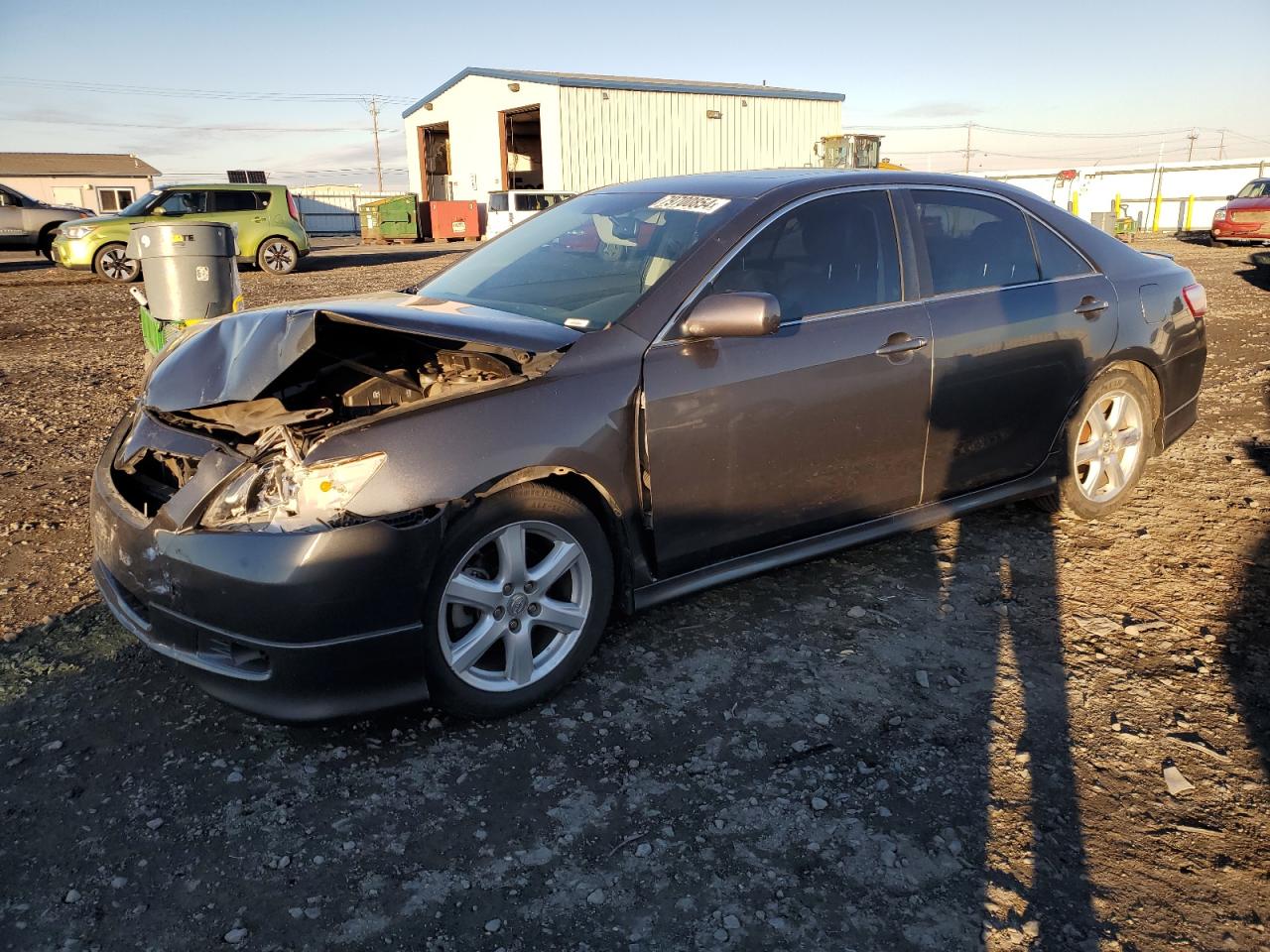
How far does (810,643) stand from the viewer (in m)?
3.37

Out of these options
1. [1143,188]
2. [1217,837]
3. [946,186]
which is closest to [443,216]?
[1143,188]

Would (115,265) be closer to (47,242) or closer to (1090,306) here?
(47,242)

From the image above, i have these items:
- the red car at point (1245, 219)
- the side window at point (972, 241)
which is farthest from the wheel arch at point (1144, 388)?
the red car at point (1245, 219)

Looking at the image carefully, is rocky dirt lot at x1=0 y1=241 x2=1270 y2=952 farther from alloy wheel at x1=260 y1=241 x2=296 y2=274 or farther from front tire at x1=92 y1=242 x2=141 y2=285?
alloy wheel at x1=260 y1=241 x2=296 y2=274

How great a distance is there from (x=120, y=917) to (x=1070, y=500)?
4028 mm

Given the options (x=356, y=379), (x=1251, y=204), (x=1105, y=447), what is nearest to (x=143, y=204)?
(x=356, y=379)

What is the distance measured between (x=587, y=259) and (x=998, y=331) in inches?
66.6

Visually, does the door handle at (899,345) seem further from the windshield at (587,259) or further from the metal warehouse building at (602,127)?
the metal warehouse building at (602,127)

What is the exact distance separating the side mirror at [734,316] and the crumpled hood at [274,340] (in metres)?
0.39

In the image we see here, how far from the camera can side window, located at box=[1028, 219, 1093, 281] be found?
414 cm

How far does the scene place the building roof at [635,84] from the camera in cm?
3269

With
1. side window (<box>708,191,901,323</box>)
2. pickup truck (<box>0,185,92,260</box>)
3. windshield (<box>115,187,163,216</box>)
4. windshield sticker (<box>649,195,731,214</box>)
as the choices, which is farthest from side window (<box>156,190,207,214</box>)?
side window (<box>708,191,901,323</box>)

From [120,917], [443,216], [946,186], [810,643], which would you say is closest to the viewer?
[120,917]

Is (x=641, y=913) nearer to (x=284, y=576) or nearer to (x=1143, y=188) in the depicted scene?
(x=284, y=576)
